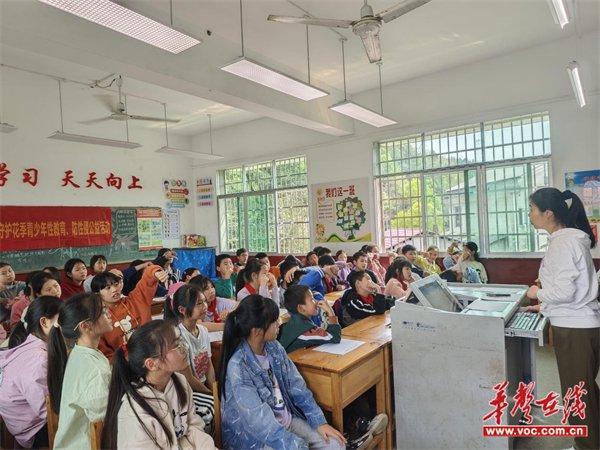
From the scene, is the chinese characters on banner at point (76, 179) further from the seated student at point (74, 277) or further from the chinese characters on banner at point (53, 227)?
the seated student at point (74, 277)

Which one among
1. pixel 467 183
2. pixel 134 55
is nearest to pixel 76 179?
pixel 134 55

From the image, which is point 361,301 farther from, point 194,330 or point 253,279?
point 194,330

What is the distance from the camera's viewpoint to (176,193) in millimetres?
7566

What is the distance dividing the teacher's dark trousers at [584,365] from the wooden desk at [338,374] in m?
0.89

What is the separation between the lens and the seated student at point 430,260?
464 centimetres

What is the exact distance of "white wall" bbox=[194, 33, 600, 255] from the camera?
435 centimetres

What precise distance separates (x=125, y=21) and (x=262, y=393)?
2.22 meters

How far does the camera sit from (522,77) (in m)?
4.68

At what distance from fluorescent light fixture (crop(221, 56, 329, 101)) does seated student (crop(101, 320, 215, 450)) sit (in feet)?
7.12

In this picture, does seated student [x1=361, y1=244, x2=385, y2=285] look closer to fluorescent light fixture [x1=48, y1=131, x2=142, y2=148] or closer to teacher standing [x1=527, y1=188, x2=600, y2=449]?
teacher standing [x1=527, y1=188, x2=600, y2=449]

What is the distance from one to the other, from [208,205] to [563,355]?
6646 millimetres

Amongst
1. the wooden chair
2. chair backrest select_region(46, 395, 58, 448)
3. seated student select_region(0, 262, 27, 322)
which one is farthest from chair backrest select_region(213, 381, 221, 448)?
seated student select_region(0, 262, 27, 322)

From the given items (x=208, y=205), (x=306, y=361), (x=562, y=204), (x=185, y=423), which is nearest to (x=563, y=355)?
(x=562, y=204)

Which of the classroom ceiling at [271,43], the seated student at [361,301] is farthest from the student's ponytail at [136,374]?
the classroom ceiling at [271,43]
